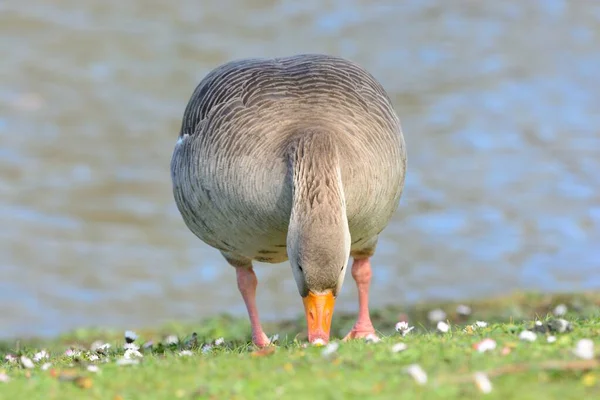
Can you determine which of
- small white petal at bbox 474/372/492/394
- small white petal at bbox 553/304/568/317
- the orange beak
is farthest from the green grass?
small white petal at bbox 553/304/568/317

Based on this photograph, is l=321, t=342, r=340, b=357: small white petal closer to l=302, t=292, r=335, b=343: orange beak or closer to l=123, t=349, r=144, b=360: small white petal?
l=302, t=292, r=335, b=343: orange beak

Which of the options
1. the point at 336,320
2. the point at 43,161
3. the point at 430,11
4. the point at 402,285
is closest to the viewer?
the point at 336,320

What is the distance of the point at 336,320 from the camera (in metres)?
10.3

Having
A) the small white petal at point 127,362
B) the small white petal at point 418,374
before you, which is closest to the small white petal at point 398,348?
the small white petal at point 418,374

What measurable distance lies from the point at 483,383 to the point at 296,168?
2419 mm

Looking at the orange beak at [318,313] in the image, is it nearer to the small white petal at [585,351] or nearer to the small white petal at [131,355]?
the small white petal at [131,355]

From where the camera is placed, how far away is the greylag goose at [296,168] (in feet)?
20.0

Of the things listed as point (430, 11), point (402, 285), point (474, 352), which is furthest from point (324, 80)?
point (430, 11)

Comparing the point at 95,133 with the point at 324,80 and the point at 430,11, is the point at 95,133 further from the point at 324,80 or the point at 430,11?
the point at 324,80

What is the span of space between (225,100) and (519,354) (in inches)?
132

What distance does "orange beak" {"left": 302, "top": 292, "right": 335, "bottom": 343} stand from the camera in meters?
6.23

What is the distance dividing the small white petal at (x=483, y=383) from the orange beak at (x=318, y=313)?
1.99 meters

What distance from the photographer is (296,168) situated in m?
6.32

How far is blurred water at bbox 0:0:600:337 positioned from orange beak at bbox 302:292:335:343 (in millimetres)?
7070
